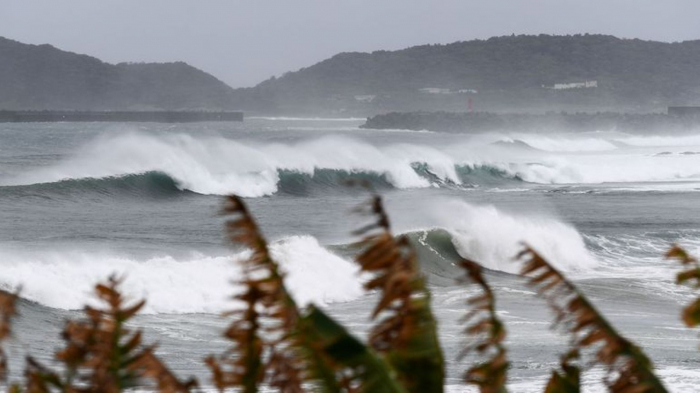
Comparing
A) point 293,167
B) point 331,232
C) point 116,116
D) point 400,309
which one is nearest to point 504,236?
point 331,232

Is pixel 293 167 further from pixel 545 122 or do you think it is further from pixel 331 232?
pixel 545 122

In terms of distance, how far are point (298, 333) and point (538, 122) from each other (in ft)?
416

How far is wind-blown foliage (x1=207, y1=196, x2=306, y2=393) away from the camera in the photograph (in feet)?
4.77

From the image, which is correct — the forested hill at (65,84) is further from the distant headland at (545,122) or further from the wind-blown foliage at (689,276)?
the wind-blown foliage at (689,276)

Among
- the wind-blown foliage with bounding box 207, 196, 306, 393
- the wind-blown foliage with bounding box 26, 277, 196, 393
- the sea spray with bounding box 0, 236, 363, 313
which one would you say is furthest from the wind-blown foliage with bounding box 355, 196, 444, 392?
the sea spray with bounding box 0, 236, 363, 313

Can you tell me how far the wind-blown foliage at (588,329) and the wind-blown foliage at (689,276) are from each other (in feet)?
0.41

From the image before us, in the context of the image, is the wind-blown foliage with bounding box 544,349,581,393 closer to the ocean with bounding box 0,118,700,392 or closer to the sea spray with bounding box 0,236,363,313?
the ocean with bounding box 0,118,700,392

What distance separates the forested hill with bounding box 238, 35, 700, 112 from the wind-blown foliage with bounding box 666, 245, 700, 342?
540ft

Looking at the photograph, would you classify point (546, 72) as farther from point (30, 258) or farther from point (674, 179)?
point (30, 258)

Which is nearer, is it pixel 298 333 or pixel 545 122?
pixel 298 333

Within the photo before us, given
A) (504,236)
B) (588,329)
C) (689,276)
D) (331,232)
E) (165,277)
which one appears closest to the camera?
(588,329)

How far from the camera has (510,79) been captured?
180 meters

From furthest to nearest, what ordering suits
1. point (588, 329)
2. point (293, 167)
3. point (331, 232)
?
point (293, 167) < point (331, 232) < point (588, 329)

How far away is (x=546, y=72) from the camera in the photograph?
591 ft
